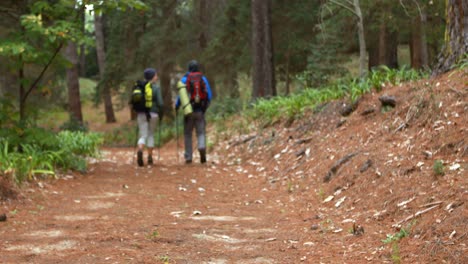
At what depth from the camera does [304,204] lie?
7.01 metres

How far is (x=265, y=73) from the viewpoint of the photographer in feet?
57.3

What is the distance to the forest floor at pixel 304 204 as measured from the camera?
454 centimetres

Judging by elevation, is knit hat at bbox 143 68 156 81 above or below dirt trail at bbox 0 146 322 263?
above

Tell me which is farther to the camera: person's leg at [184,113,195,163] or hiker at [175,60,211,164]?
person's leg at [184,113,195,163]

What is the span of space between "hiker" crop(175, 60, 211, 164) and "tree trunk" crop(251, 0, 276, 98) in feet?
17.8

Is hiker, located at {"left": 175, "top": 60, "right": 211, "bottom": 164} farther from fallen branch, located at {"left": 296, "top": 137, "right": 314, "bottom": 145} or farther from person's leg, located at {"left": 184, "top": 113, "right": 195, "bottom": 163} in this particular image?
fallen branch, located at {"left": 296, "top": 137, "right": 314, "bottom": 145}

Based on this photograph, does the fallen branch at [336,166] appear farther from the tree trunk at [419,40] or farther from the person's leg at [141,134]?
the tree trunk at [419,40]

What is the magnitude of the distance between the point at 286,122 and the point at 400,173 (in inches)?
241

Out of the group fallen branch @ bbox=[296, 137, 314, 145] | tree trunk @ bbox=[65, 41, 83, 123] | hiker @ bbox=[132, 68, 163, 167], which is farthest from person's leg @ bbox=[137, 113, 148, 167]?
tree trunk @ bbox=[65, 41, 83, 123]

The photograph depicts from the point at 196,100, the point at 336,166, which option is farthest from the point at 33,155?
the point at 336,166

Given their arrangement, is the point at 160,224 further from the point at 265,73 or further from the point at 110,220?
the point at 265,73

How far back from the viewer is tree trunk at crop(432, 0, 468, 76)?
7672mm

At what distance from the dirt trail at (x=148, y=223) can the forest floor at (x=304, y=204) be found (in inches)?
0.7

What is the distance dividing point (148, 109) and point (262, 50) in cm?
692
